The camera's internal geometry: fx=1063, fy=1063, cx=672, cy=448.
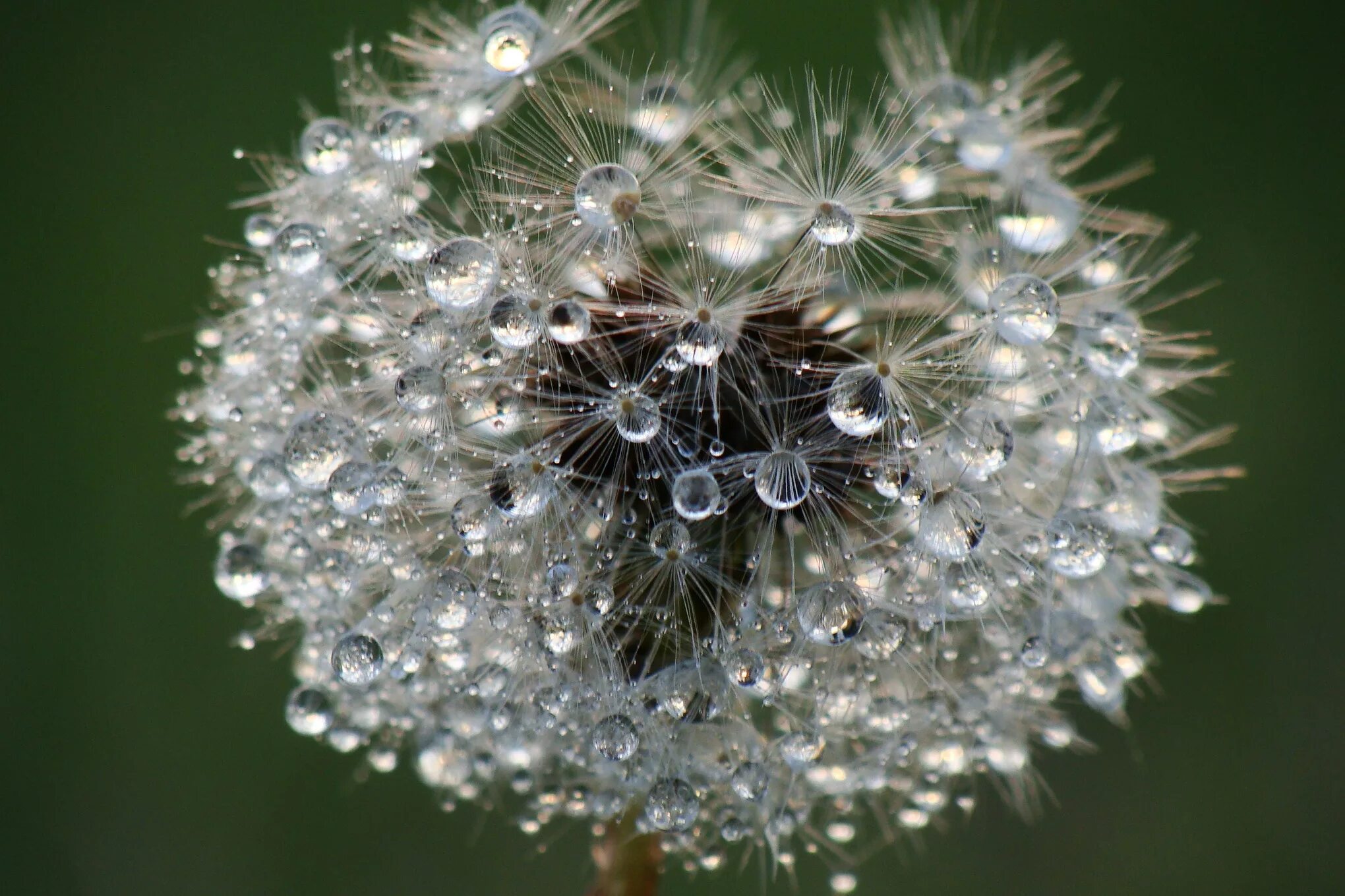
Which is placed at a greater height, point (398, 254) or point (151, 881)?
point (398, 254)

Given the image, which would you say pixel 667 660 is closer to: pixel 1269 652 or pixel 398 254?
pixel 398 254

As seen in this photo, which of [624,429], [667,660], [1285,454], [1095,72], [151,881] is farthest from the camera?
[1095,72]

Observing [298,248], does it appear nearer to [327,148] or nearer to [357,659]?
[327,148]

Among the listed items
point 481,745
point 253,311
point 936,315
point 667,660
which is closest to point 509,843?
point 481,745

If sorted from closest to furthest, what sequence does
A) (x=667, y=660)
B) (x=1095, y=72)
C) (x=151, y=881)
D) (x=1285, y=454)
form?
(x=667, y=660), (x=151, y=881), (x=1285, y=454), (x=1095, y=72)

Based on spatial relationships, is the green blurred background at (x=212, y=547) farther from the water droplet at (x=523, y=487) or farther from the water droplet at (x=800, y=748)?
the water droplet at (x=523, y=487)

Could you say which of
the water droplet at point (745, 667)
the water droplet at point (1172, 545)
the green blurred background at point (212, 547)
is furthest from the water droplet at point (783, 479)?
the green blurred background at point (212, 547)

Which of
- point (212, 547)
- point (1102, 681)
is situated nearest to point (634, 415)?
point (1102, 681)
